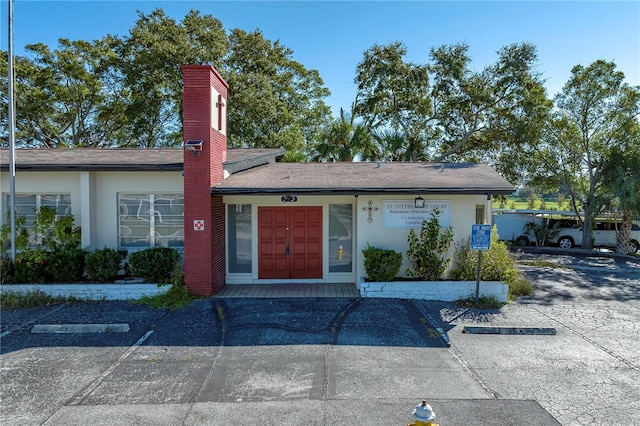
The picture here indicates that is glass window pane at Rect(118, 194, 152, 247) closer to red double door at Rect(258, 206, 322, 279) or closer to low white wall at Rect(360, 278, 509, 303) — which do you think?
red double door at Rect(258, 206, 322, 279)

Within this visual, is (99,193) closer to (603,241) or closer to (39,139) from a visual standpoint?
(39,139)

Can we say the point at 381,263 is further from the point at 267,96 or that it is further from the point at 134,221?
the point at 267,96

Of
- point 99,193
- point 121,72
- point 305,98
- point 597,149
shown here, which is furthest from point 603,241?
point 121,72

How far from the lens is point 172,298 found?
8.62 m

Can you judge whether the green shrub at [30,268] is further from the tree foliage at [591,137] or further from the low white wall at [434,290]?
the tree foliage at [591,137]

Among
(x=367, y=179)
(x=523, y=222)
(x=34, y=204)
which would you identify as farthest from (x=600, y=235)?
(x=34, y=204)

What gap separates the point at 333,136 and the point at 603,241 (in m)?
14.9

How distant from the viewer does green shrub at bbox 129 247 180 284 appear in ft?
29.8

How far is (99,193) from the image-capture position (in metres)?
9.99

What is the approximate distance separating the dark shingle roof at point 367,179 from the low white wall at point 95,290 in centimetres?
287

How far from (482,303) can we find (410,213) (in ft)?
8.90

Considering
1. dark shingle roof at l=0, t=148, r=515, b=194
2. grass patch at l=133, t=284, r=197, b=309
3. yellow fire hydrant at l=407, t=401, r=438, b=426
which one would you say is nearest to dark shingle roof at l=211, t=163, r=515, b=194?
dark shingle roof at l=0, t=148, r=515, b=194

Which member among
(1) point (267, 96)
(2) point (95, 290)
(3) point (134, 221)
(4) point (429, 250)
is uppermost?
(1) point (267, 96)

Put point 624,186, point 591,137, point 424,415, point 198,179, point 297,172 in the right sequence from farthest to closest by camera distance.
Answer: point 591,137 → point 624,186 → point 297,172 → point 198,179 → point 424,415
